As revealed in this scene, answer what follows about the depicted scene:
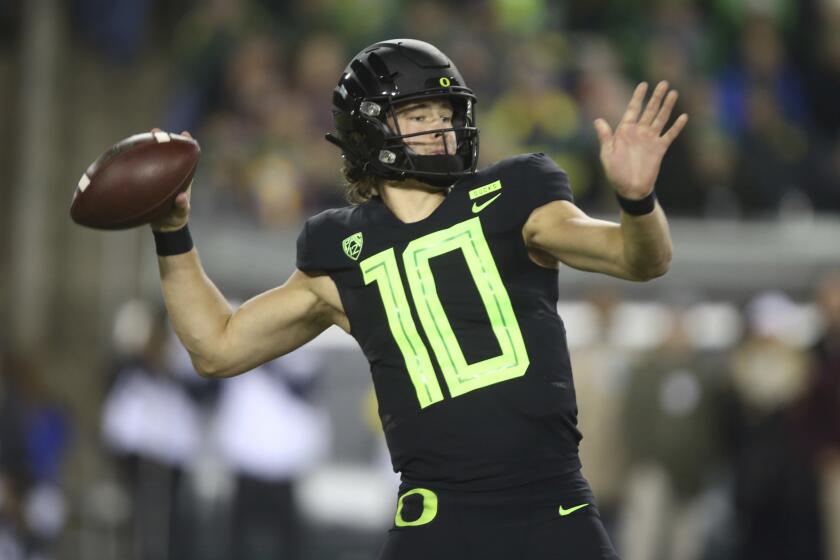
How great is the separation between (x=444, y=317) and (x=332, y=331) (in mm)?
4945

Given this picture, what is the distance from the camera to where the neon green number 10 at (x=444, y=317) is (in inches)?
130

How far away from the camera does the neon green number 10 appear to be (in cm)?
329

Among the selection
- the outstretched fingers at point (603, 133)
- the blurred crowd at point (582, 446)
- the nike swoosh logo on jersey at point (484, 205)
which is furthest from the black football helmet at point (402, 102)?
the blurred crowd at point (582, 446)

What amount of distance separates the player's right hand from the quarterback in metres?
0.33

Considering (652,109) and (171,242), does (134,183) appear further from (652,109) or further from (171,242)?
(652,109)

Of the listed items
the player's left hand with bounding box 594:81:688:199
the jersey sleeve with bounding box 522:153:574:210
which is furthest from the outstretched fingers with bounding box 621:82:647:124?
the jersey sleeve with bounding box 522:153:574:210

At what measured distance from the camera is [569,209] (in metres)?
3.31

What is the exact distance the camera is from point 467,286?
131 inches

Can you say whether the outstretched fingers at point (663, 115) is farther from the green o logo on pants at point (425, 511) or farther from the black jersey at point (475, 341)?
the green o logo on pants at point (425, 511)

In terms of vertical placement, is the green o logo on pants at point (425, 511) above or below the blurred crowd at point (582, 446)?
above

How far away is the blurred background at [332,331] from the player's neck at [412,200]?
408 cm

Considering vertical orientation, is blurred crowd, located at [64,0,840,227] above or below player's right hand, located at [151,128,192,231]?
below

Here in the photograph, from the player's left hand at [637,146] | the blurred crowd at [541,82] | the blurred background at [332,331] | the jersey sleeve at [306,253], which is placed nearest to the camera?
the player's left hand at [637,146]

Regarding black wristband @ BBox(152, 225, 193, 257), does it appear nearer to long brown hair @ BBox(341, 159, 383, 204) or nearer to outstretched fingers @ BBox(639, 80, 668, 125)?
long brown hair @ BBox(341, 159, 383, 204)
